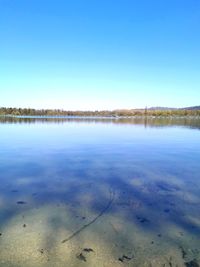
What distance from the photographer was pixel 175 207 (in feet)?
16.1

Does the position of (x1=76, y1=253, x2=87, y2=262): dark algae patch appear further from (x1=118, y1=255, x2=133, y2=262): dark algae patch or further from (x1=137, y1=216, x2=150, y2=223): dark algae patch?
(x1=137, y1=216, x2=150, y2=223): dark algae patch

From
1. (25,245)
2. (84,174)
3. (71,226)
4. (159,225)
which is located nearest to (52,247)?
(25,245)

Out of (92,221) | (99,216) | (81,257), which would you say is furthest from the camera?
(99,216)

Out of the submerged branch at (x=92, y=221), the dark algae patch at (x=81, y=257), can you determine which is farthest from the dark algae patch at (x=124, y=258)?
the submerged branch at (x=92, y=221)

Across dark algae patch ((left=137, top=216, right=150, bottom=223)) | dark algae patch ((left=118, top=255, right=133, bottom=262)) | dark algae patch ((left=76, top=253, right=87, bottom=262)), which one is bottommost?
dark algae patch ((left=76, top=253, right=87, bottom=262))

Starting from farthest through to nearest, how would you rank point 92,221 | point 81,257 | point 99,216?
point 99,216
point 92,221
point 81,257

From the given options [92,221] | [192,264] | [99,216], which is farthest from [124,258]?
[99,216]

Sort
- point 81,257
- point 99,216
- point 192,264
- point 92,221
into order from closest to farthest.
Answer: point 192,264, point 81,257, point 92,221, point 99,216

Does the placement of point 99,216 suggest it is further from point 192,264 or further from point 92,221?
point 192,264

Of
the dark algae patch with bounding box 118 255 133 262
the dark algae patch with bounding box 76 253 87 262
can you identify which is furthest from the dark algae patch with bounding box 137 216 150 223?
the dark algae patch with bounding box 76 253 87 262

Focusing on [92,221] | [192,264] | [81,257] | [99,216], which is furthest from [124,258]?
[99,216]

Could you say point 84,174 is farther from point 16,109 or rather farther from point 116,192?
point 16,109

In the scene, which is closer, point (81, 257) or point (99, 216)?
point (81, 257)

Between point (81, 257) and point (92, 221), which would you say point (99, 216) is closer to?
point (92, 221)
